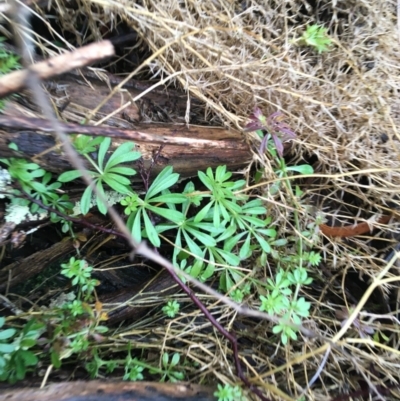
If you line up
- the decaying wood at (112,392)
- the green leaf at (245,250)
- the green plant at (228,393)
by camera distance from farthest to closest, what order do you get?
the green leaf at (245,250) < the green plant at (228,393) < the decaying wood at (112,392)

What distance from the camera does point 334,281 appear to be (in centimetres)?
157

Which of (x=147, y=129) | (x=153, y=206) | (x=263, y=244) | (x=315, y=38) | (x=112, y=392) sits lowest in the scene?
(x=112, y=392)

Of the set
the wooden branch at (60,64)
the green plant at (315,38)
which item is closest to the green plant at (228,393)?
the wooden branch at (60,64)

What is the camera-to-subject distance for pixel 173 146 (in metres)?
1.38

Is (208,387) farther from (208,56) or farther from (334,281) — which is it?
(208,56)

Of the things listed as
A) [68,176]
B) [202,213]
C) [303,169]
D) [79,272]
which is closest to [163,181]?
[202,213]

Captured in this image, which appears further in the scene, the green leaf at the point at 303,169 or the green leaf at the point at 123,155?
the green leaf at the point at 303,169

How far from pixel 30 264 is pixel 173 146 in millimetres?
633

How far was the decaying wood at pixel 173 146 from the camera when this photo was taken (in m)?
1.22

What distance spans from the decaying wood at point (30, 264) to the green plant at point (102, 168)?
9.9 inches

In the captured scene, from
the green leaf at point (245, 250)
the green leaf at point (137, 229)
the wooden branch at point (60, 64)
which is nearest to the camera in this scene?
the wooden branch at point (60, 64)

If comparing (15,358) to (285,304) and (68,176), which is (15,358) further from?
(285,304)

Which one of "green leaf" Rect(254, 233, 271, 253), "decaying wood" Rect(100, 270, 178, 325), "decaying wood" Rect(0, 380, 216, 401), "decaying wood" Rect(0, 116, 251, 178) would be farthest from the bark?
"decaying wood" Rect(0, 380, 216, 401)

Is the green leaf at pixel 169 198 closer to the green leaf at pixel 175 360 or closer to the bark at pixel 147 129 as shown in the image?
the bark at pixel 147 129
